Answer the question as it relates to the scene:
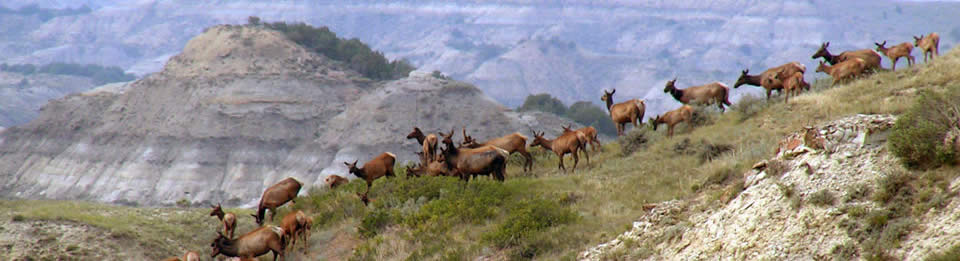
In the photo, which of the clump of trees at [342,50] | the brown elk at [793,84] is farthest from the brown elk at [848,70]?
the clump of trees at [342,50]

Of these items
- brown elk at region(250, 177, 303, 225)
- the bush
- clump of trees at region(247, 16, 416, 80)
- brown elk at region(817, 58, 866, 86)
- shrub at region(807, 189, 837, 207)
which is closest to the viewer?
the bush

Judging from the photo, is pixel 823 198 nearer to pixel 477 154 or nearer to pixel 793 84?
pixel 477 154

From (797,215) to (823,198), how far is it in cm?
40

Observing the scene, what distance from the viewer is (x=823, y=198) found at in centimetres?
1159

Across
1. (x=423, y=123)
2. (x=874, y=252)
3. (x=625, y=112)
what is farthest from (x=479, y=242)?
(x=423, y=123)

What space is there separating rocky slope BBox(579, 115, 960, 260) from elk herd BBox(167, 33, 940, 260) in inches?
232

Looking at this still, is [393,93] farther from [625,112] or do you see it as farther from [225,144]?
[625,112]

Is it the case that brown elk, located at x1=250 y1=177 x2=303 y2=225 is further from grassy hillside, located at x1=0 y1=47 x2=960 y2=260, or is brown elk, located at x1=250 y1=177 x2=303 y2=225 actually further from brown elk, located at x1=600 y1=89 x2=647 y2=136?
brown elk, located at x1=600 y1=89 x2=647 y2=136

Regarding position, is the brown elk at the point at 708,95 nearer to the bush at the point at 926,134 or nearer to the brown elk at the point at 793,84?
the brown elk at the point at 793,84

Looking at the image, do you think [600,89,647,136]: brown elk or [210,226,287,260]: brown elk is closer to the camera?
[210,226,287,260]: brown elk

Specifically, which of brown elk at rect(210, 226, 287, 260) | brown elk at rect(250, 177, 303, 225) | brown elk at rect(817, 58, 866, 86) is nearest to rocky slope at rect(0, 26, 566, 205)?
brown elk at rect(250, 177, 303, 225)

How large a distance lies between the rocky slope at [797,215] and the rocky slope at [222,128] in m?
67.3

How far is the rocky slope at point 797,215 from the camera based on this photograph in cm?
1061

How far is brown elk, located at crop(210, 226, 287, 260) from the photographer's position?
52.7ft
